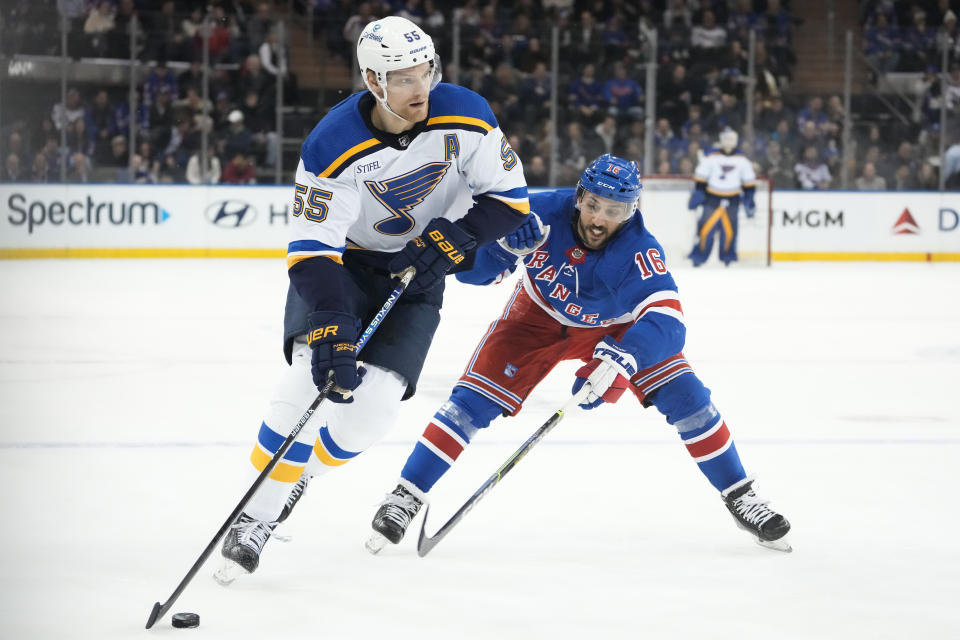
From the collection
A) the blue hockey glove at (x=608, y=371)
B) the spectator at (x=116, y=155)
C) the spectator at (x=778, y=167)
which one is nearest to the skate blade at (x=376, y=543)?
the blue hockey glove at (x=608, y=371)

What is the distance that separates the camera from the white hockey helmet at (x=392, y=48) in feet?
9.04

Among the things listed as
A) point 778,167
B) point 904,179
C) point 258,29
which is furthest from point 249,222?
point 904,179

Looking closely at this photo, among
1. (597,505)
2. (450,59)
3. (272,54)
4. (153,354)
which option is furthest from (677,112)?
(597,505)

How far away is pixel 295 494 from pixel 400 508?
0.28m

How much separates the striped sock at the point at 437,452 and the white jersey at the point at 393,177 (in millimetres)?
439

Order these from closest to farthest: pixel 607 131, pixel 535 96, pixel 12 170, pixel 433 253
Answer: pixel 433 253 < pixel 12 170 < pixel 607 131 < pixel 535 96

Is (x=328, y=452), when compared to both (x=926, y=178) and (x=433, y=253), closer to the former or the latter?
(x=433, y=253)

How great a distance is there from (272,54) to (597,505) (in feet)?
29.0

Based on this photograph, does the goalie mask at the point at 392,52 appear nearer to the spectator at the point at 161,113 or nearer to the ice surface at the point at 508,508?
the ice surface at the point at 508,508

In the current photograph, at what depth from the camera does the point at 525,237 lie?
3131 mm

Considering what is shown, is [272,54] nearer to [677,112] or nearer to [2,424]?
[677,112]

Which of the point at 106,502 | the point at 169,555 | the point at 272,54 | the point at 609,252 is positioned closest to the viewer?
the point at 169,555

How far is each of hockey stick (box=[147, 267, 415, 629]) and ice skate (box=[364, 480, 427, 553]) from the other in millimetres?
329

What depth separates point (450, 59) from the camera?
1169 cm
